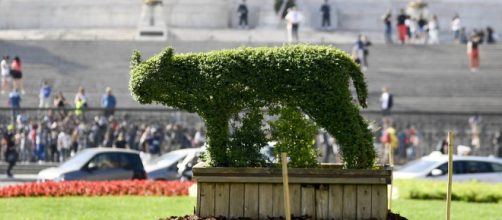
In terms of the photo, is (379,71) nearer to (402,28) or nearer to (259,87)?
(402,28)

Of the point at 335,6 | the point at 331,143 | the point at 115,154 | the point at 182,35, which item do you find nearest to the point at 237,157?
the point at 115,154

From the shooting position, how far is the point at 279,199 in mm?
15422

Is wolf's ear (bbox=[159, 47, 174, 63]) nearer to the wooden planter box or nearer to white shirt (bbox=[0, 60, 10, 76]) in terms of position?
the wooden planter box

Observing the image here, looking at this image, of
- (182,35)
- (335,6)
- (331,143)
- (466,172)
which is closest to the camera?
(466,172)

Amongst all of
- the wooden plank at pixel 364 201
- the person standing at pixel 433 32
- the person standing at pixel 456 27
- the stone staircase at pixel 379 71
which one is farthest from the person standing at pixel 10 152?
the wooden plank at pixel 364 201

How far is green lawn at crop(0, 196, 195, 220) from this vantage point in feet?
65.2

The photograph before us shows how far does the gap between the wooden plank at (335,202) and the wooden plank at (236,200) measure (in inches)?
32.9

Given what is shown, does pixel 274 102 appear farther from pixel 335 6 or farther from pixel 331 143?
pixel 335 6

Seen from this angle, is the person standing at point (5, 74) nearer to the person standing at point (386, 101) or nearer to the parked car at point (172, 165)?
the person standing at point (386, 101)

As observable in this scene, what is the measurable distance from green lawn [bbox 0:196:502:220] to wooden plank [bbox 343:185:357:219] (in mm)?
4256

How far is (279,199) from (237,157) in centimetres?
58

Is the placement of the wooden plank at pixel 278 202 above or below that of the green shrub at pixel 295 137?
below

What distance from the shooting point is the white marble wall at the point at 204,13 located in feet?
187

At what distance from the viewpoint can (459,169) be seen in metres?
30.5
